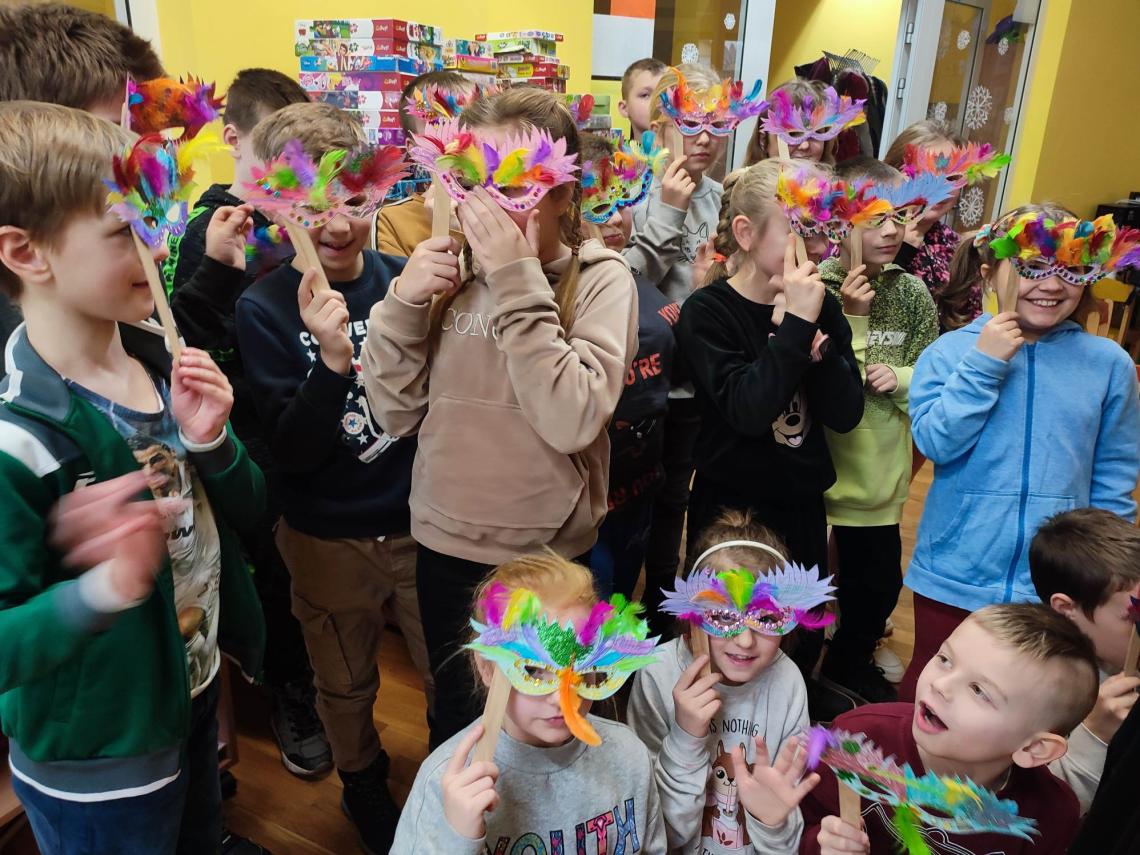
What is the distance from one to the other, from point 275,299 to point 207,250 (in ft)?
0.76

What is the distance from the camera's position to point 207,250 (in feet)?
5.06

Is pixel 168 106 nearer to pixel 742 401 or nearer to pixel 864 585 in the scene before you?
pixel 742 401

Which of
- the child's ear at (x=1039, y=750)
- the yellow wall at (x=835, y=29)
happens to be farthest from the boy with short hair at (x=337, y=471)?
the yellow wall at (x=835, y=29)

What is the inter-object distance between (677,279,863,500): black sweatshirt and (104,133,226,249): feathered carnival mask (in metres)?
1.08

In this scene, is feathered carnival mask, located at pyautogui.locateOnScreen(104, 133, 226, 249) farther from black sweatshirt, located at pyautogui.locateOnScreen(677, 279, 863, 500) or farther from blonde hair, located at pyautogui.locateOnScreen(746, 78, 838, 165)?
blonde hair, located at pyautogui.locateOnScreen(746, 78, 838, 165)

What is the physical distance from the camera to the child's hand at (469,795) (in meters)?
0.85

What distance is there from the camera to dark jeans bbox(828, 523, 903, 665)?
2006 millimetres

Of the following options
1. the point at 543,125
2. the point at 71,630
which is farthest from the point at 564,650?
the point at 543,125

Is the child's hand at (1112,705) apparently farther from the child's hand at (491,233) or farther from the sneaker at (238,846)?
the sneaker at (238,846)

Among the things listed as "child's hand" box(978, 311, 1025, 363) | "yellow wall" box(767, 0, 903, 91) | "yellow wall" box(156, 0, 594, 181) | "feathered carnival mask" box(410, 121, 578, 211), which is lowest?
"child's hand" box(978, 311, 1025, 363)

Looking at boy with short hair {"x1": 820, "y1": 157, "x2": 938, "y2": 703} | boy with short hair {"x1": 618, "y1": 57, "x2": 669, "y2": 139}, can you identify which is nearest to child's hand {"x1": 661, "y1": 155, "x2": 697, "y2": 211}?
boy with short hair {"x1": 820, "y1": 157, "x2": 938, "y2": 703}

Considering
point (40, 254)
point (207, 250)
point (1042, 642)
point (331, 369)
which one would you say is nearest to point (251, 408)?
point (207, 250)

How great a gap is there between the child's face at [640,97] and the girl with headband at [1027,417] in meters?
1.52

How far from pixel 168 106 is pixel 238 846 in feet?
4.65
